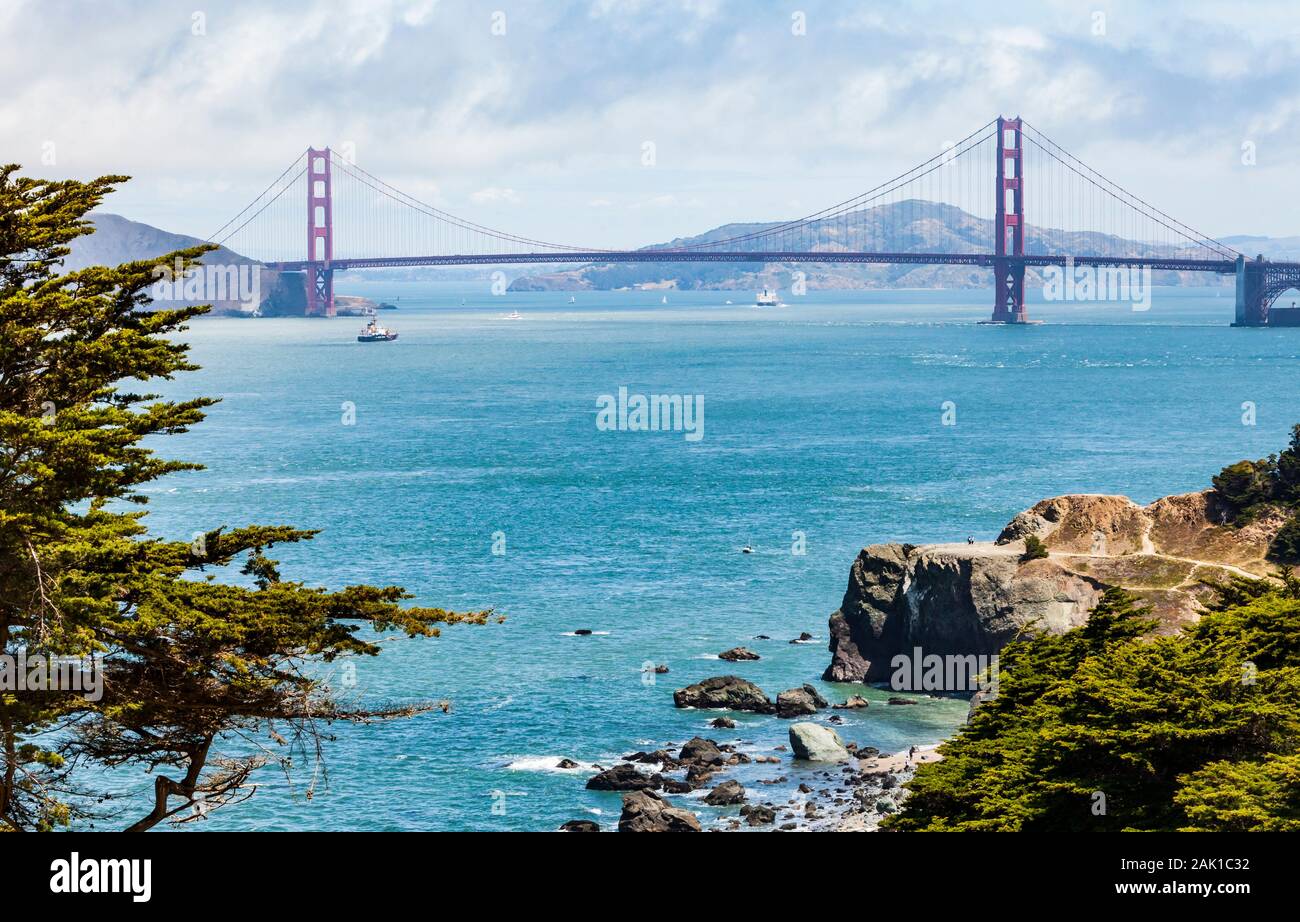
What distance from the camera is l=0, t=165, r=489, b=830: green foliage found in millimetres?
19906

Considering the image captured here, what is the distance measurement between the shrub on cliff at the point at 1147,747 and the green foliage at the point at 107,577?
12796mm

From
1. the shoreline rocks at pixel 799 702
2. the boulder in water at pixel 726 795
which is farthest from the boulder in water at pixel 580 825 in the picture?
the shoreline rocks at pixel 799 702

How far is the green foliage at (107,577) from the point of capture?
19.9m

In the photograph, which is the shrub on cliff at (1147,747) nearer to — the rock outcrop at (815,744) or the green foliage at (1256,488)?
the rock outcrop at (815,744)

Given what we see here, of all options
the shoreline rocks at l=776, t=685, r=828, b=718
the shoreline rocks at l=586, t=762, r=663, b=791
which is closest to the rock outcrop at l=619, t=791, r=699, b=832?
the shoreline rocks at l=586, t=762, r=663, b=791

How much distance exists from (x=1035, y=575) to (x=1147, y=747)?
33468 millimetres

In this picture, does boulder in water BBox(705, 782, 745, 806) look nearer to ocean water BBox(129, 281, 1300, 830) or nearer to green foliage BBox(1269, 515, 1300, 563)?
ocean water BBox(129, 281, 1300, 830)

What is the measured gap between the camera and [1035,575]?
6188cm

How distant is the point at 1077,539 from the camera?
65062mm

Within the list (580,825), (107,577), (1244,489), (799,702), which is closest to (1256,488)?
(1244,489)

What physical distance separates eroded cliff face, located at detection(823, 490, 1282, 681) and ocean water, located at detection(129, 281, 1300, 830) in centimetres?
318

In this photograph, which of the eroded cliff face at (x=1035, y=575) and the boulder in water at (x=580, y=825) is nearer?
the boulder in water at (x=580, y=825)

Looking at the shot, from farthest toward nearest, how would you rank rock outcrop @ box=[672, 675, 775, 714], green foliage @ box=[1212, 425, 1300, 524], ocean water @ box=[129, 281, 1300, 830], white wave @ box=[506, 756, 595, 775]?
green foliage @ box=[1212, 425, 1300, 524]
rock outcrop @ box=[672, 675, 775, 714]
ocean water @ box=[129, 281, 1300, 830]
white wave @ box=[506, 756, 595, 775]
